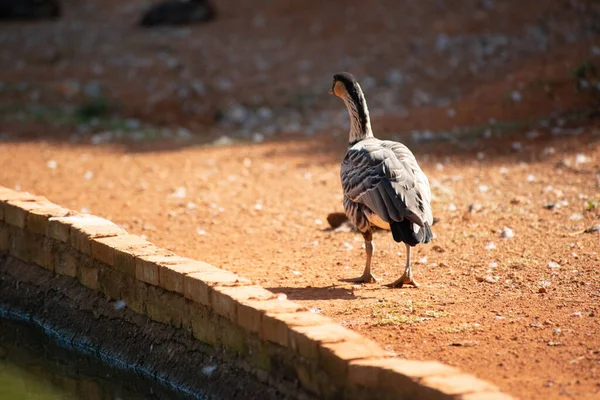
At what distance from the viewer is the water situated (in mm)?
6609

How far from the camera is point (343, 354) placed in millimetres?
4777

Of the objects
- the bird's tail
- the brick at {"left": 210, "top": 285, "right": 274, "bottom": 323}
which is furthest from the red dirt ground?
the brick at {"left": 210, "top": 285, "right": 274, "bottom": 323}

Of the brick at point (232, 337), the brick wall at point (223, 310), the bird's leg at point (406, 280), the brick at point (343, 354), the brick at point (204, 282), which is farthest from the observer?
the bird's leg at point (406, 280)

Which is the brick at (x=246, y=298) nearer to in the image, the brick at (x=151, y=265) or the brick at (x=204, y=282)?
the brick at (x=204, y=282)

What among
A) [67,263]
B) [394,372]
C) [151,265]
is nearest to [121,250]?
[151,265]

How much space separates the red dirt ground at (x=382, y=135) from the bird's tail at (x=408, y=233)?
1.50 feet

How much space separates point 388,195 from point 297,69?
11598 millimetres

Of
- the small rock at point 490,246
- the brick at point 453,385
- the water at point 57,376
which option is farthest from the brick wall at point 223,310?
the small rock at point 490,246

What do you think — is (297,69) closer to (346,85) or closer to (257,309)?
(346,85)

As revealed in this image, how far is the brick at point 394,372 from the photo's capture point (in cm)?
444

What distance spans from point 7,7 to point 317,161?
13.6 m

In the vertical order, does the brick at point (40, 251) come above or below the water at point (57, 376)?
above

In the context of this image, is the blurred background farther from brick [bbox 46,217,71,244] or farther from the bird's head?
brick [bbox 46,217,71,244]

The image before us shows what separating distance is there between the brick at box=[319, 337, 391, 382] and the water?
161 cm
